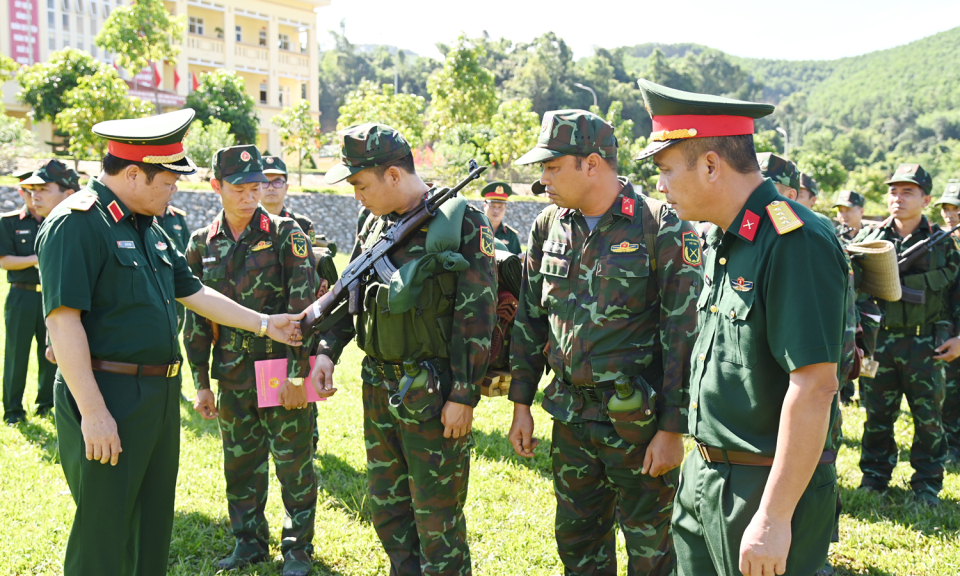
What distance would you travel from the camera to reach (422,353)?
321 centimetres

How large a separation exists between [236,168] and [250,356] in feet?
3.85

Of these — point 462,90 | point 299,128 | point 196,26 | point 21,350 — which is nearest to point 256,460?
point 21,350

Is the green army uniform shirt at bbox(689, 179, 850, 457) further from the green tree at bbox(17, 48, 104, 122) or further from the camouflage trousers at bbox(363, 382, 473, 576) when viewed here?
the green tree at bbox(17, 48, 104, 122)

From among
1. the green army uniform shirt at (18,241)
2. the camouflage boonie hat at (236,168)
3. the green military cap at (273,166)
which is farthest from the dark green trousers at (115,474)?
the green army uniform shirt at (18,241)

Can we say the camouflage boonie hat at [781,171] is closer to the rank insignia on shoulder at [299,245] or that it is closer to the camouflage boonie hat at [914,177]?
the camouflage boonie hat at [914,177]

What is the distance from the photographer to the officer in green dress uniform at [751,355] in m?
1.90

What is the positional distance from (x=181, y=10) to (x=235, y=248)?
3857 cm

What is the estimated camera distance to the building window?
3862 centimetres

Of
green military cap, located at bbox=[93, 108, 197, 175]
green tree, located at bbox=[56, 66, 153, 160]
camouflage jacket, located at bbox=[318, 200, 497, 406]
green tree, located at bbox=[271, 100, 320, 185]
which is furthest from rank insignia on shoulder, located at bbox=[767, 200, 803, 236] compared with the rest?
green tree, located at bbox=[271, 100, 320, 185]

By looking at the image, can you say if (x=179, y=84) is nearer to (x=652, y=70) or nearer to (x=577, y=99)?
(x=577, y=99)

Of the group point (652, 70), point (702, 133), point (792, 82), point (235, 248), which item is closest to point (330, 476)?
point (235, 248)

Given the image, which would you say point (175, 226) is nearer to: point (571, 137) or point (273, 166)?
point (273, 166)

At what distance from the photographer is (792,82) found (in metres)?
135

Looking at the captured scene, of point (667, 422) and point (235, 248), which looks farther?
point (235, 248)
